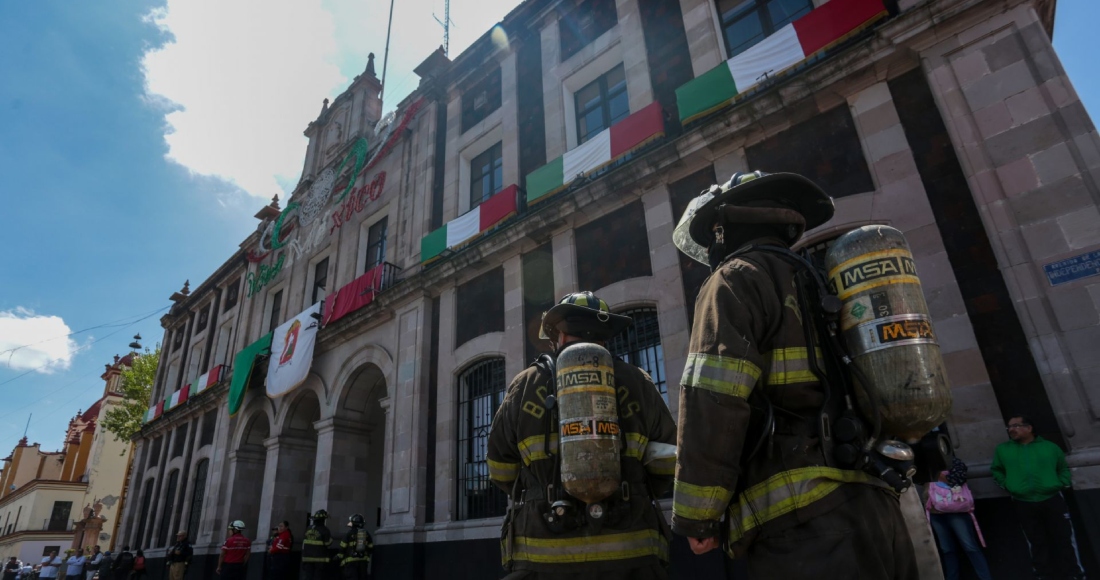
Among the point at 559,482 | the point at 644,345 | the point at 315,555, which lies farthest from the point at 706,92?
the point at 315,555

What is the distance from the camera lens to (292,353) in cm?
1625

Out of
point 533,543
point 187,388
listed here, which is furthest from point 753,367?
point 187,388

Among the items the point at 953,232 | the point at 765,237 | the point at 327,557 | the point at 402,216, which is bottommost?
the point at 327,557

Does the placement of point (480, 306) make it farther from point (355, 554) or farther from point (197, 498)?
point (197, 498)

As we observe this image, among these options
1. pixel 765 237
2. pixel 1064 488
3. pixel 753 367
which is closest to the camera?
pixel 753 367

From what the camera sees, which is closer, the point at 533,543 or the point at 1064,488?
the point at 533,543

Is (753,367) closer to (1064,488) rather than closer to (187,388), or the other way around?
(1064,488)

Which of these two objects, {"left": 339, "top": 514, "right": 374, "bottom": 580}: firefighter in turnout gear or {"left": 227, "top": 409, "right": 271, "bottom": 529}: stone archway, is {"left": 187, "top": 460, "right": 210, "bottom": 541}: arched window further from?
{"left": 339, "top": 514, "right": 374, "bottom": 580}: firefighter in turnout gear

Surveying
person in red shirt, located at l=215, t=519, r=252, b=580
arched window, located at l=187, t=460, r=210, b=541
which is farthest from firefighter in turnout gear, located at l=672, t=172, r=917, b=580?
arched window, located at l=187, t=460, r=210, b=541

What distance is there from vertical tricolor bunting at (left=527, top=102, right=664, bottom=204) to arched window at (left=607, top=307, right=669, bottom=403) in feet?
9.31

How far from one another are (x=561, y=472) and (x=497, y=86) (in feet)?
42.8

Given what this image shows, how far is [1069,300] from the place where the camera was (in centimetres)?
579

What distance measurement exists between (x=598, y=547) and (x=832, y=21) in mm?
7945

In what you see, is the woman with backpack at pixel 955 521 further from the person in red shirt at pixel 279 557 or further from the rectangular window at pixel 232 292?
the rectangular window at pixel 232 292
